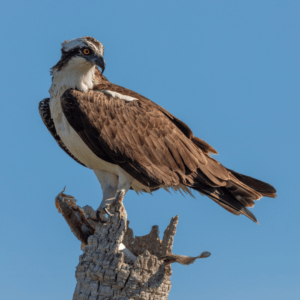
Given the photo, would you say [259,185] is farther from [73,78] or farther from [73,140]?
[73,78]

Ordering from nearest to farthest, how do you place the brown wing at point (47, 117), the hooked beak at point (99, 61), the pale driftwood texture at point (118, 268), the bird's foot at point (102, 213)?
the pale driftwood texture at point (118, 268) < the bird's foot at point (102, 213) < the hooked beak at point (99, 61) < the brown wing at point (47, 117)

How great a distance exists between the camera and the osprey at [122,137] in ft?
23.4

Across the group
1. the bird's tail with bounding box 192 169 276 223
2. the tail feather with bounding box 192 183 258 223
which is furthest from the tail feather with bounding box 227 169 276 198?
the tail feather with bounding box 192 183 258 223

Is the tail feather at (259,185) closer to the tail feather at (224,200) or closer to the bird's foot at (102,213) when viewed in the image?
the tail feather at (224,200)

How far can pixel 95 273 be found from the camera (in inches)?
241

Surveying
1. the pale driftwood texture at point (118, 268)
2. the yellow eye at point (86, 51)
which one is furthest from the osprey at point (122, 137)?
the pale driftwood texture at point (118, 268)

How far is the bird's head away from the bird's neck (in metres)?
0.05

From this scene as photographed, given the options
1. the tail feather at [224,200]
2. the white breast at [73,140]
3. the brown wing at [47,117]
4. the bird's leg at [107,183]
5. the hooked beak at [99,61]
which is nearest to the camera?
the white breast at [73,140]

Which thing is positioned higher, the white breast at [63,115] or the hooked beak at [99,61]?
the hooked beak at [99,61]

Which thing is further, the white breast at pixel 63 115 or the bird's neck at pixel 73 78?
the bird's neck at pixel 73 78

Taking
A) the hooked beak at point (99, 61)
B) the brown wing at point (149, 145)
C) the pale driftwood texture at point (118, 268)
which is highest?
the hooked beak at point (99, 61)

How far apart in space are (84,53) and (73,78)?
1.51 ft

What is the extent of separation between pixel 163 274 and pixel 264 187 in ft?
9.56

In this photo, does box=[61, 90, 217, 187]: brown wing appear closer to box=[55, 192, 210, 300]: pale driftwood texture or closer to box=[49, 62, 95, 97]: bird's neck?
box=[49, 62, 95, 97]: bird's neck
